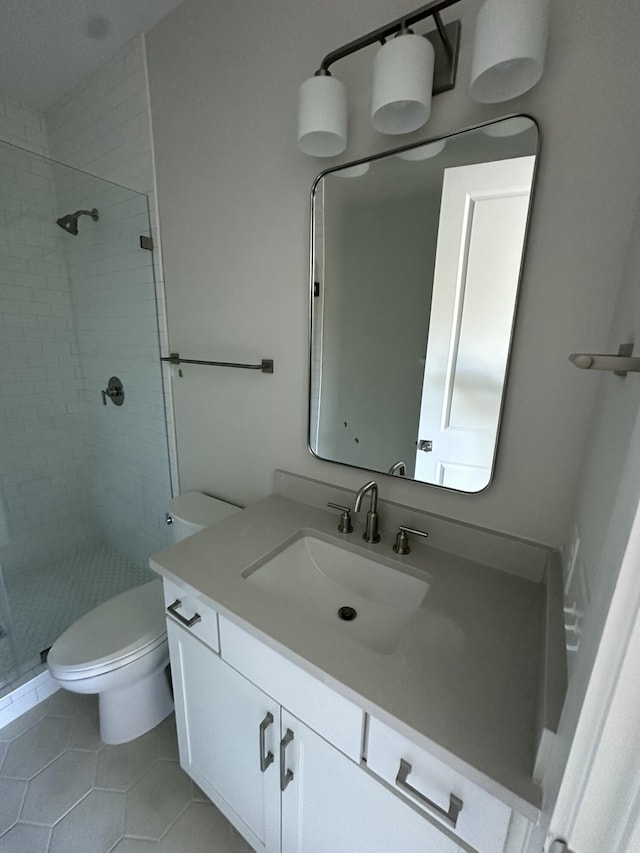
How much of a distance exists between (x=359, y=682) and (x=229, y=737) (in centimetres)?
60

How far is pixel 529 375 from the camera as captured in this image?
0.89 m

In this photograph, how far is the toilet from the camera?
121 centimetres

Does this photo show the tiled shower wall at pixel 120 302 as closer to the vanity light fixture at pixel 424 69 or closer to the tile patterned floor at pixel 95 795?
the tile patterned floor at pixel 95 795

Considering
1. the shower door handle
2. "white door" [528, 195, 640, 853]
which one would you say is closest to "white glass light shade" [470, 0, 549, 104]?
"white door" [528, 195, 640, 853]

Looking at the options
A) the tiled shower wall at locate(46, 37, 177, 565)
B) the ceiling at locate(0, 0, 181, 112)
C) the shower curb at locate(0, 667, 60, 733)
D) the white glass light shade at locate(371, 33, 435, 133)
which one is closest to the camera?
the white glass light shade at locate(371, 33, 435, 133)

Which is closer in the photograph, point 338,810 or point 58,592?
point 338,810

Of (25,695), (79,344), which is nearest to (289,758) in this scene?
(25,695)

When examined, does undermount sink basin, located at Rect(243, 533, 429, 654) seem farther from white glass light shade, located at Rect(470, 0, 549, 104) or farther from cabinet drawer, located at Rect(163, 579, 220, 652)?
white glass light shade, located at Rect(470, 0, 549, 104)

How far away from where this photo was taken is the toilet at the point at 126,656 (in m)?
1.21

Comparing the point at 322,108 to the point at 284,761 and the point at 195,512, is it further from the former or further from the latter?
Result: the point at 284,761

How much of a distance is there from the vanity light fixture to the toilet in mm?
1379

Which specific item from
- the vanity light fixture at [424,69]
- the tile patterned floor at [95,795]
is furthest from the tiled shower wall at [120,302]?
the vanity light fixture at [424,69]

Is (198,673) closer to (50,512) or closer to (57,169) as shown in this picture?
(50,512)

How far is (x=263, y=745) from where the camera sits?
0.85 m
